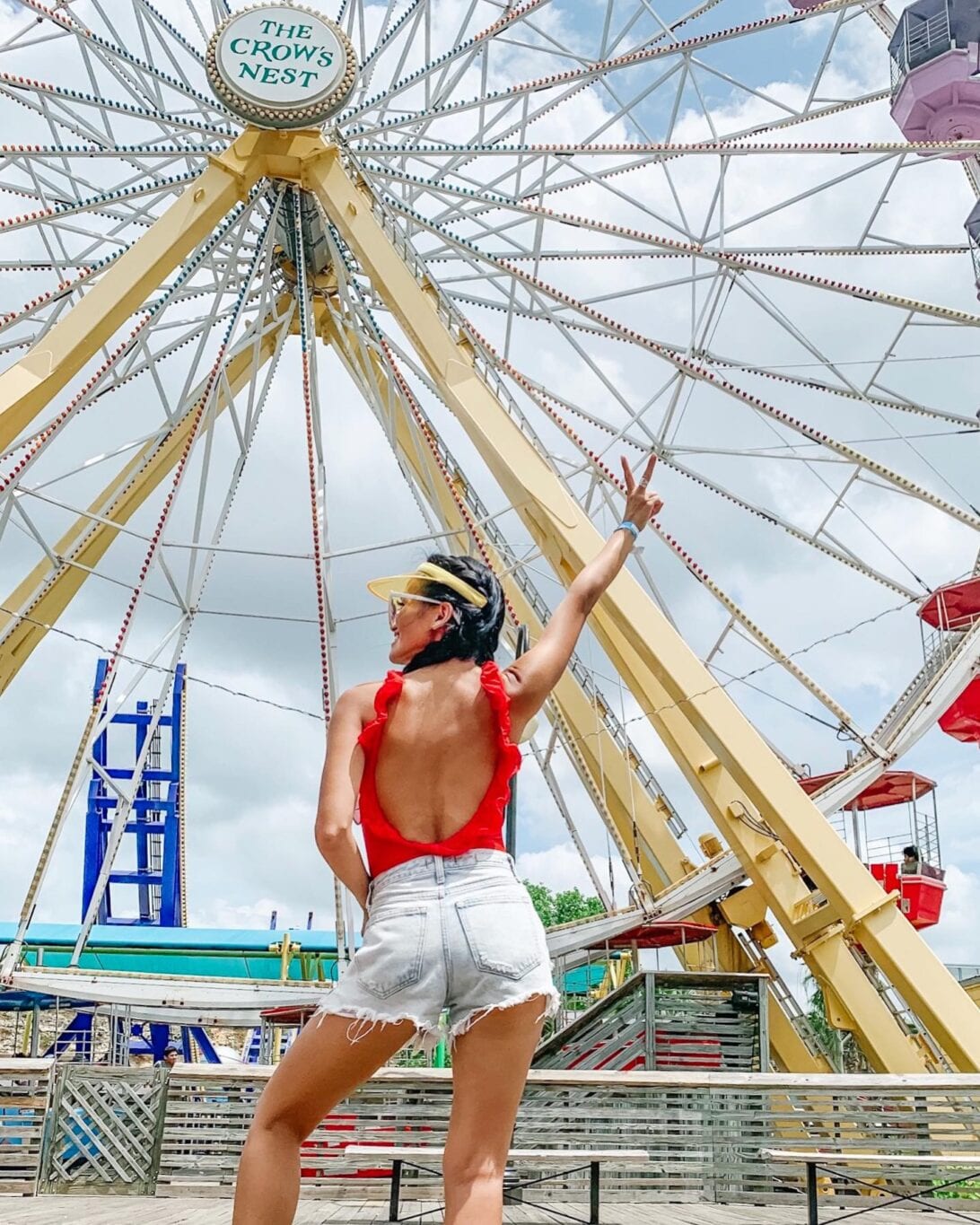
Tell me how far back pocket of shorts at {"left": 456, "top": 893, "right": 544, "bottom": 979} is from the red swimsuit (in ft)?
0.40

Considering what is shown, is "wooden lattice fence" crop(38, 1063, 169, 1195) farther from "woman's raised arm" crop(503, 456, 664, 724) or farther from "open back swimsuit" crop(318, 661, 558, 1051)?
"woman's raised arm" crop(503, 456, 664, 724)

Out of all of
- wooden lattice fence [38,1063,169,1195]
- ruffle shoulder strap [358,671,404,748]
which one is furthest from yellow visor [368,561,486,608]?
wooden lattice fence [38,1063,169,1195]

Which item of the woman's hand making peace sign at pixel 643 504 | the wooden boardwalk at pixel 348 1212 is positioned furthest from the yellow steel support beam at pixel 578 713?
the woman's hand making peace sign at pixel 643 504

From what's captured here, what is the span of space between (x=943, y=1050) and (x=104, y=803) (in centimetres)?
2008

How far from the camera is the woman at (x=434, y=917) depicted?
7.54 ft

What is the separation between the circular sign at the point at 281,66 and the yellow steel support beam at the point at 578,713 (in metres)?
3.17

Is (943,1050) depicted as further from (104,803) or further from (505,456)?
(104,803)

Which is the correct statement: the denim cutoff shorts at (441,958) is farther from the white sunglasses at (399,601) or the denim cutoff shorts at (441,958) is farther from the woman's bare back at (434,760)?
the white sunglasses at (399,601)

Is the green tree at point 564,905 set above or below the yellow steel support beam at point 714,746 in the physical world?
above

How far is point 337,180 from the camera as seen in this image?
12.1 metres

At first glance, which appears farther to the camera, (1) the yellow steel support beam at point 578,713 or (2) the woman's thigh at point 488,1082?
(1) the yellow steel support beam at point 578,713

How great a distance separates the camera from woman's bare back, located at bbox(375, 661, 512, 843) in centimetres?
248

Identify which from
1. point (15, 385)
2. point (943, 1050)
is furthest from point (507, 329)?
point (943, 1050)

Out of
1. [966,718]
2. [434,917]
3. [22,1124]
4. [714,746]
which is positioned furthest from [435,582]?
[966,718]
